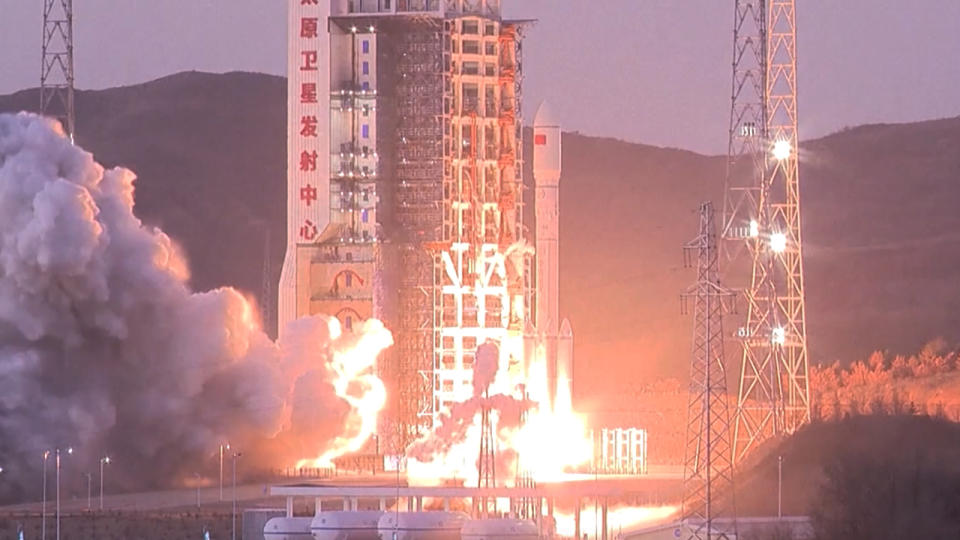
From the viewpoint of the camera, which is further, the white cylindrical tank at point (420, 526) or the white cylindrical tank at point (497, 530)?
the white cylindrical tank at point (420, 526)

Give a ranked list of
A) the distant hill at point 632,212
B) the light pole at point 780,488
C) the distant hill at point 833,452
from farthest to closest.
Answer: the distant hill at point 632,212 < the light pole at point 780,488 < the distant hill at point 833,452

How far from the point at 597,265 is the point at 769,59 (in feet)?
256

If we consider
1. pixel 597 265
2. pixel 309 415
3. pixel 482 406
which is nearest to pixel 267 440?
pixel 309 415

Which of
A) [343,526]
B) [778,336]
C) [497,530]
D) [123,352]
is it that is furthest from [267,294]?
[497,530]

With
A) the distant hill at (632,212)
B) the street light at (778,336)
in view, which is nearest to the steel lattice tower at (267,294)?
the distant hill at (632,212)

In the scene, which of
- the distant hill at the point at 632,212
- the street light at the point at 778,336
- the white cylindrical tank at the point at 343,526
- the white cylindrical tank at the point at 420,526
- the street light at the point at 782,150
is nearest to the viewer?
the white cylindrical tank at the point at 420,526

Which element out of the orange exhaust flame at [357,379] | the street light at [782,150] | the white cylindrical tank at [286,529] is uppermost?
the street light at [782,150]

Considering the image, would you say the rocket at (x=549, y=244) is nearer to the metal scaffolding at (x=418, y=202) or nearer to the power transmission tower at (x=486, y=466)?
the metal scaffolding at (x=418, y=202)

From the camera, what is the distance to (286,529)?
6731cm

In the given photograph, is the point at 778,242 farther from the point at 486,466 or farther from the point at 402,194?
the point at 402,194

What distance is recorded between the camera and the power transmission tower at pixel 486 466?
235 ft

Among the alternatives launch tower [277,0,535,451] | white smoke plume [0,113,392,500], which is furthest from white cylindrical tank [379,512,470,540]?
launch tower [277,0,535,451]

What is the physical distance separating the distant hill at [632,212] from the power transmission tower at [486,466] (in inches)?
1735

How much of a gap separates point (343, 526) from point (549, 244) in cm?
2262
